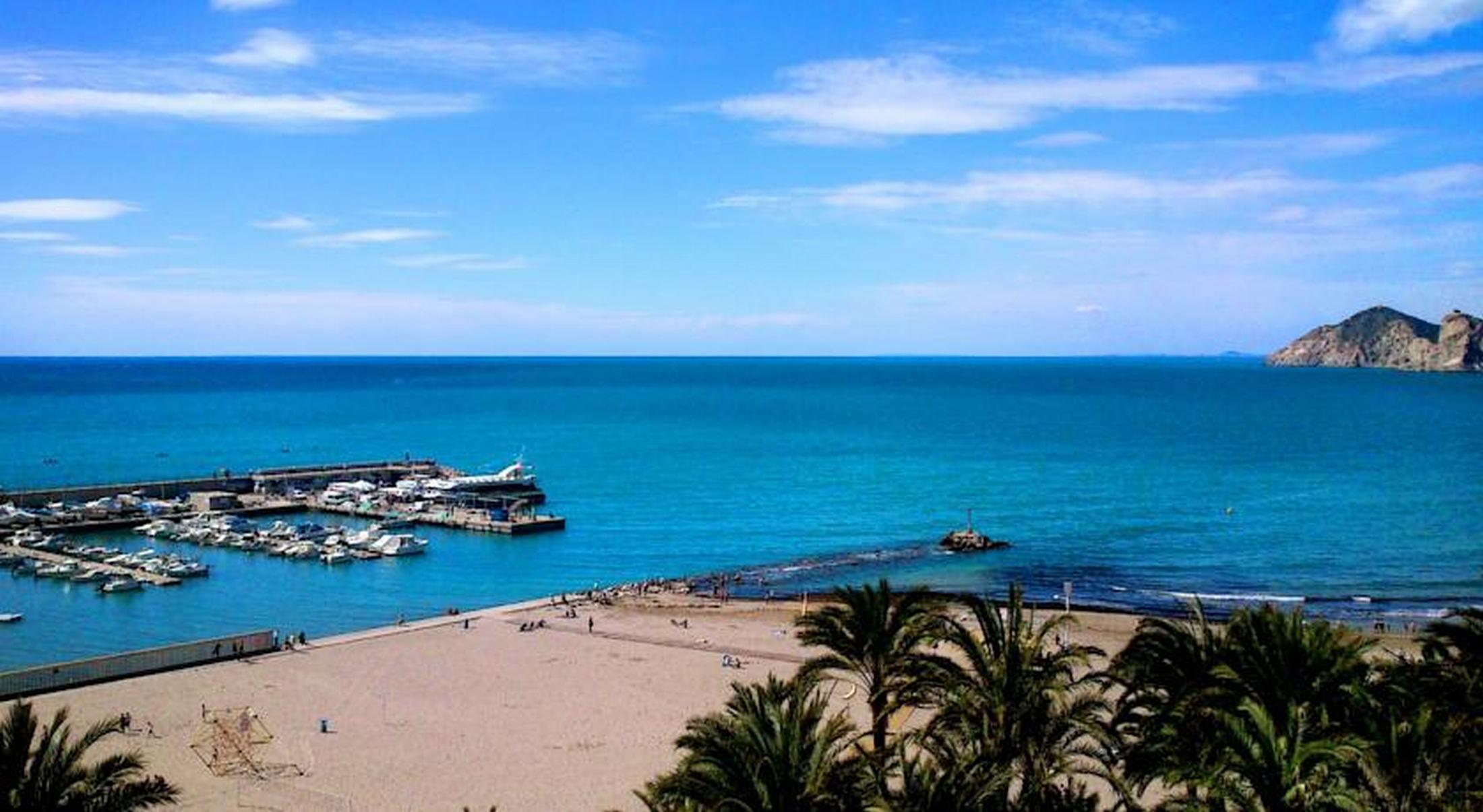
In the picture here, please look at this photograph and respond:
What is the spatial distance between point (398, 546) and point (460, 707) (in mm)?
32526

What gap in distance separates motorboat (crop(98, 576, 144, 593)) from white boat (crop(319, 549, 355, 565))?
9851 millimetres

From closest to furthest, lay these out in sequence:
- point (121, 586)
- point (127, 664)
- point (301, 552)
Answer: point (127, 664) → point (121, 586) → point (301, 552)

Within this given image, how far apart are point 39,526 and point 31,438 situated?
76.4 m

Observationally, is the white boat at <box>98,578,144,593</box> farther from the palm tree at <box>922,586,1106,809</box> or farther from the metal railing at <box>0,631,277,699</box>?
the palm tree at <box>922,586,1106,809</box>

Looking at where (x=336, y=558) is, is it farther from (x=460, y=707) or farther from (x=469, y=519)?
(x=460, y=707)

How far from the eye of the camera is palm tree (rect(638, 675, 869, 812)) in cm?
1595

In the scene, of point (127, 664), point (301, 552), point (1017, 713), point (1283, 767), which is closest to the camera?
point (1283, 767)

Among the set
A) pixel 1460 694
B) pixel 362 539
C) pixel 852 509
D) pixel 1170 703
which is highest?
pixel 1460 694

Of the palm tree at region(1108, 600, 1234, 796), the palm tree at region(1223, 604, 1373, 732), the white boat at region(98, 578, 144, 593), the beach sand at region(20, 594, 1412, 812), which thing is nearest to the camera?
the palm tree at region(1108, 600, 1234, 796)

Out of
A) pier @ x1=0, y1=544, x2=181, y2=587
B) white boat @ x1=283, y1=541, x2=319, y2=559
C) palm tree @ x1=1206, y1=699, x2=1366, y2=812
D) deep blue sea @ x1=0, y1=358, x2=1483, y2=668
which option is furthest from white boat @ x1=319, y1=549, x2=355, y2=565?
palm tree @ x1=1206, y1=699, x2=1366, y2=812

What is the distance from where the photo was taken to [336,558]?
63.8 metres

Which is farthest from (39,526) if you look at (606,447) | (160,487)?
(606,447)

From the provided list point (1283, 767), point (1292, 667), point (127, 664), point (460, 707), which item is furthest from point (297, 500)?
point (1283, 767)

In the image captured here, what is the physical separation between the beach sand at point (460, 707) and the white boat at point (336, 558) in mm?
17004
